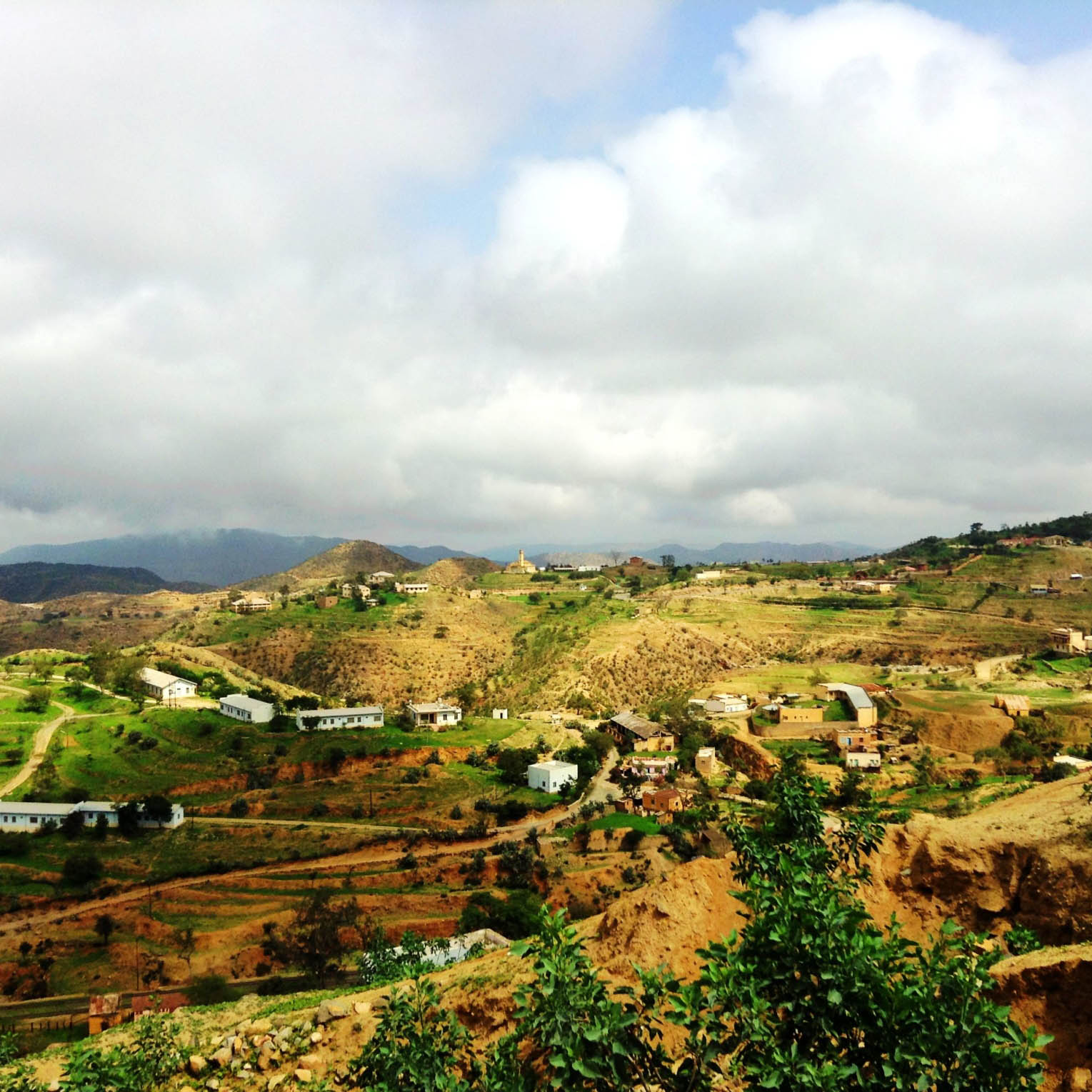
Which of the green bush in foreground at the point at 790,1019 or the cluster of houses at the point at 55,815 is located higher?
the green bush in foreground at the point at 790,1019

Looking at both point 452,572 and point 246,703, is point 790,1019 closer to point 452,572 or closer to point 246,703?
point 246,703

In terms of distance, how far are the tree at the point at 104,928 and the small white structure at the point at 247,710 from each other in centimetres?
2868

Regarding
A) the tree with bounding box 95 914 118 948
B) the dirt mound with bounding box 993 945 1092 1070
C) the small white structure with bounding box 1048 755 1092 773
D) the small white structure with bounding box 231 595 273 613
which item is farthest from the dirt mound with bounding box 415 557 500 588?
the dirt mound with bounding box 993 945 1092 1070

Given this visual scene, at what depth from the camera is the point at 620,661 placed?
90.2 m

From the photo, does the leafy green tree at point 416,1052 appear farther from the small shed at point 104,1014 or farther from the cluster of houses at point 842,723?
the cluster of houses at point 842,723

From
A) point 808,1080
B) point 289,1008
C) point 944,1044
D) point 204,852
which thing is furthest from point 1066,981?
point 204,852

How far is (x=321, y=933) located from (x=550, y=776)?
81.2ft

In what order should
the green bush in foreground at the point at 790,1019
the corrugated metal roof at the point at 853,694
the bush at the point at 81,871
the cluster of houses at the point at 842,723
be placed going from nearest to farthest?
the green bush in foreground at the point at 790,1019, the bush at the point at 81,871, the cluster of houses at the point at 842,723, the corrugated metal roof at the point at 853,694

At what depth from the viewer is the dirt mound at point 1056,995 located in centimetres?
834

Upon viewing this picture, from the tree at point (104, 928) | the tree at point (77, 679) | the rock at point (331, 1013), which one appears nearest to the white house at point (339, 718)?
the tree at point (77, 679)

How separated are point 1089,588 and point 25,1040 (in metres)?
122

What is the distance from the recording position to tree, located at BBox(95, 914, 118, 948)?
111 ft

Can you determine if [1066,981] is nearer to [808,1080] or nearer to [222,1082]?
[808,1080]

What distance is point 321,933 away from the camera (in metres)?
32.2
